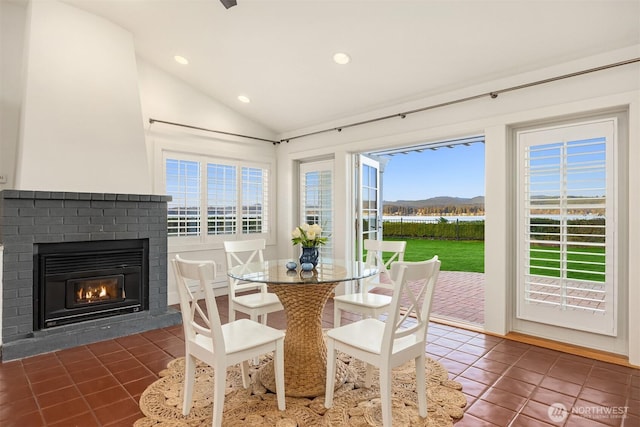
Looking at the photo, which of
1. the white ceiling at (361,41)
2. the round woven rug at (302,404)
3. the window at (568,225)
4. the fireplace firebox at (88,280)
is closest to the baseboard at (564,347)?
the window at (568,225)

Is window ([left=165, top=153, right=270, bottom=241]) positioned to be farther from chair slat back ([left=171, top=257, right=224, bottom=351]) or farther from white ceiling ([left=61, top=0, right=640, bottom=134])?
chair slat back ([left=171, top=257, right=224, bottom=351])

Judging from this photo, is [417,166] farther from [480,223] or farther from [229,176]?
[229,176]

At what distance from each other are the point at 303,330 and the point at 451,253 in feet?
27.6

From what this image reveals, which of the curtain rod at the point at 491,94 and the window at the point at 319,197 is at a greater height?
the curtain rod at the point at 491,94

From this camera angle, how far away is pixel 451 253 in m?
9.91

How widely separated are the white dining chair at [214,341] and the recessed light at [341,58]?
2.64m

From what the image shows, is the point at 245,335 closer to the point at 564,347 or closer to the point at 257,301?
the point at 257,301

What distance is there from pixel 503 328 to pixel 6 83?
5706mm

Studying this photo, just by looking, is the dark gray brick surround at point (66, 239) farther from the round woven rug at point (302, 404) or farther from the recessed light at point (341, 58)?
the recessed light at point (341, 58)

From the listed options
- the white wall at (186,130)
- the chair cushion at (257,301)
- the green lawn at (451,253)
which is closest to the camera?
the chair cushion at (257,301)

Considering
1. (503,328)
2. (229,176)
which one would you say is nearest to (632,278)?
(503,328)

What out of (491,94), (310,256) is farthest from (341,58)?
(310,256)

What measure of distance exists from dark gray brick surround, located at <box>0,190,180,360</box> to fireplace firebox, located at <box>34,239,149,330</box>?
70 millimetres

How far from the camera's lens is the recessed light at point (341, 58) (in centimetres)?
351
